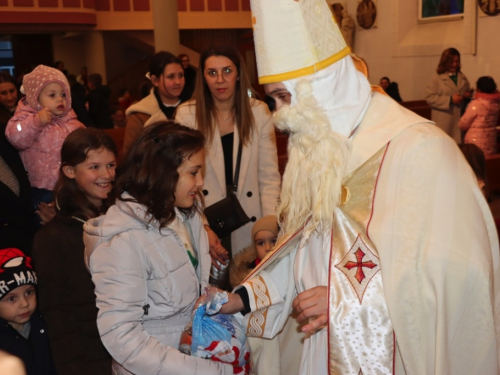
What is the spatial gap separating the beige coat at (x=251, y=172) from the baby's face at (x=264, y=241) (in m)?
0.20

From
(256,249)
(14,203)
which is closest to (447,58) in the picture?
(256,249)

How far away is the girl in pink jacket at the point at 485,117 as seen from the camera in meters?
8.38

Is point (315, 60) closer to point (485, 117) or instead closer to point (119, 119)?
point (485, 117)

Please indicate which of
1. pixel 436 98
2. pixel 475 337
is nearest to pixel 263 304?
pixel 475 337

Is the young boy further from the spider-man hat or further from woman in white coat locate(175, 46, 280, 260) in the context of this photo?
woman in white coat locate(175, 46, 280, 260)

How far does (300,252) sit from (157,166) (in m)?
0.64

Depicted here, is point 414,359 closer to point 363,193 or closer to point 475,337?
point 475,337

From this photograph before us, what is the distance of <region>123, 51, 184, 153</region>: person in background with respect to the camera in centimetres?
448

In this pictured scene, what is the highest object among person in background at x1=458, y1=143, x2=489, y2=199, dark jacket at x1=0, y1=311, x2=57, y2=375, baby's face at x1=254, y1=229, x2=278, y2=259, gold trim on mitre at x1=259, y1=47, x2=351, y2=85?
gold trim on mitre at x1=259, y1=47, x2=351, y2=85

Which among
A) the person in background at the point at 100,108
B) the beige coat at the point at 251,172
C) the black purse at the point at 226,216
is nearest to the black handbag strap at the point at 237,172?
the beige coat at the point at 251,172

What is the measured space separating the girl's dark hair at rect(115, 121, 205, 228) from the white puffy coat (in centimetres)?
6

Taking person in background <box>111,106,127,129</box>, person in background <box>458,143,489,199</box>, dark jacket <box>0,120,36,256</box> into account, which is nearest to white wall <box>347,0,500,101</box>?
person in background <box>111,106,127,129</box>

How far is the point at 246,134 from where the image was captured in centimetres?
396

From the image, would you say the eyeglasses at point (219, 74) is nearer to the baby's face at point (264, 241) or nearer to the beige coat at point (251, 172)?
the beige coat at point (251, 172)
